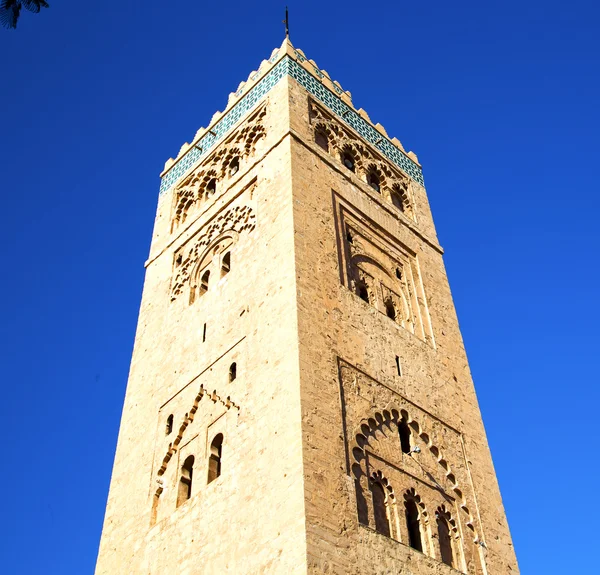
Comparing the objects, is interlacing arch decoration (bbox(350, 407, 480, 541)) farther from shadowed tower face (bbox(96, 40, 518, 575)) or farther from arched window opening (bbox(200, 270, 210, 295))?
arched window opening (bbox(200, 270, 210, 295))

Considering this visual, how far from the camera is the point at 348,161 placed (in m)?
12.4

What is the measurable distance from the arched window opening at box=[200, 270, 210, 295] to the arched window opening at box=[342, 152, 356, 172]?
2.82m

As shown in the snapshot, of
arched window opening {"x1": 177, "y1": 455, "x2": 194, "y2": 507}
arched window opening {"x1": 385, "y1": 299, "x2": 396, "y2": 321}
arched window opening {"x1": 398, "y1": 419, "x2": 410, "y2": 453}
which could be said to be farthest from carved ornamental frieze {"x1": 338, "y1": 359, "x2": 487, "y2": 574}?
arched window opening {"x1": 177, "y1": 455, "x2": 194, "y2": 507}

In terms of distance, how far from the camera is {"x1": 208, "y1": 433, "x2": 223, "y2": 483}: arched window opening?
826 centimetres

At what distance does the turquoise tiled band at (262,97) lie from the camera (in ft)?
41.5

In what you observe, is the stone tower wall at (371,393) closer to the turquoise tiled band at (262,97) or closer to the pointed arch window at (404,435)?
the pointed arch window at (404,435)

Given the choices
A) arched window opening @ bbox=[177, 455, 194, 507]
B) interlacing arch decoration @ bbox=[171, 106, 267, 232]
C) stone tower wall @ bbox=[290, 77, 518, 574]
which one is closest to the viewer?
stone tower wall @ bbox=[290, 77, 518, 574]

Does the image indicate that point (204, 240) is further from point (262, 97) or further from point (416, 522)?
point (416, 522)

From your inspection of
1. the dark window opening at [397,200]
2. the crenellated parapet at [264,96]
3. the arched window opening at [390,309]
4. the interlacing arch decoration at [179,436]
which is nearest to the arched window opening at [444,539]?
the interlacing arch decoration at [179,436]

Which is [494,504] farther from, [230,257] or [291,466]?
[230,257]

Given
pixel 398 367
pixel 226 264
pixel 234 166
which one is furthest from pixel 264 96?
pixel 398 367

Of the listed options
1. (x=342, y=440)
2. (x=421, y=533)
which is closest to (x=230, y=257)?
(x=342, y=440)

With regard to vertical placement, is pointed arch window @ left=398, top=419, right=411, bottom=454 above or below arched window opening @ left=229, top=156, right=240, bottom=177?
below

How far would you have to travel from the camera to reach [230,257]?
10.5 meters
